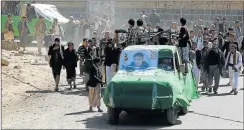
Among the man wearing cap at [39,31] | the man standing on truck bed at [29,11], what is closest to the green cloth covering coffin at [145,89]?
the man wearing cap at [39,31]

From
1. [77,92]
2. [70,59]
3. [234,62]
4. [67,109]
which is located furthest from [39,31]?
[67,109]

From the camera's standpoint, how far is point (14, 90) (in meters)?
19.6

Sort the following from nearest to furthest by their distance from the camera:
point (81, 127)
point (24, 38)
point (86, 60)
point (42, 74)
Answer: point (81, 127) → point (86, 60) → point (42, 74) → point (24, 38)

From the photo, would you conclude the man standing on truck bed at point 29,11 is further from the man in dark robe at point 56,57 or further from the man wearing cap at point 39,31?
the man in dark robe at point 56,57

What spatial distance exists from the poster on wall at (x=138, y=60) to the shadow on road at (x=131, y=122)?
48.1 inches

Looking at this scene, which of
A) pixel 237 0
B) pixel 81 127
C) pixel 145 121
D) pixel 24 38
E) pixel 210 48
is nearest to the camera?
pixel 81 127

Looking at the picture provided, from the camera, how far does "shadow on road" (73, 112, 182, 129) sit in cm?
1376

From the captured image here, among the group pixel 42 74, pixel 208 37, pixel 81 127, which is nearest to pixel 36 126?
pixel 81 127

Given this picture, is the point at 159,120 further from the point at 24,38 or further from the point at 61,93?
the point at 24,38

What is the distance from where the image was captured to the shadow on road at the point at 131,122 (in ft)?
45.1

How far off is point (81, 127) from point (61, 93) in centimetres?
579

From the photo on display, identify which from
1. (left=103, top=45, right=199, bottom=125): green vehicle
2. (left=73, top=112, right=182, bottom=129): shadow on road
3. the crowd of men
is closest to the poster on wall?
(left=103, top=45, right=199, bottom=125): green vehicle

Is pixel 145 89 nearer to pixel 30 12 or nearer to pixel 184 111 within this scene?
pixel 184 111

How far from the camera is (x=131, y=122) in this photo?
1433 centimetres
